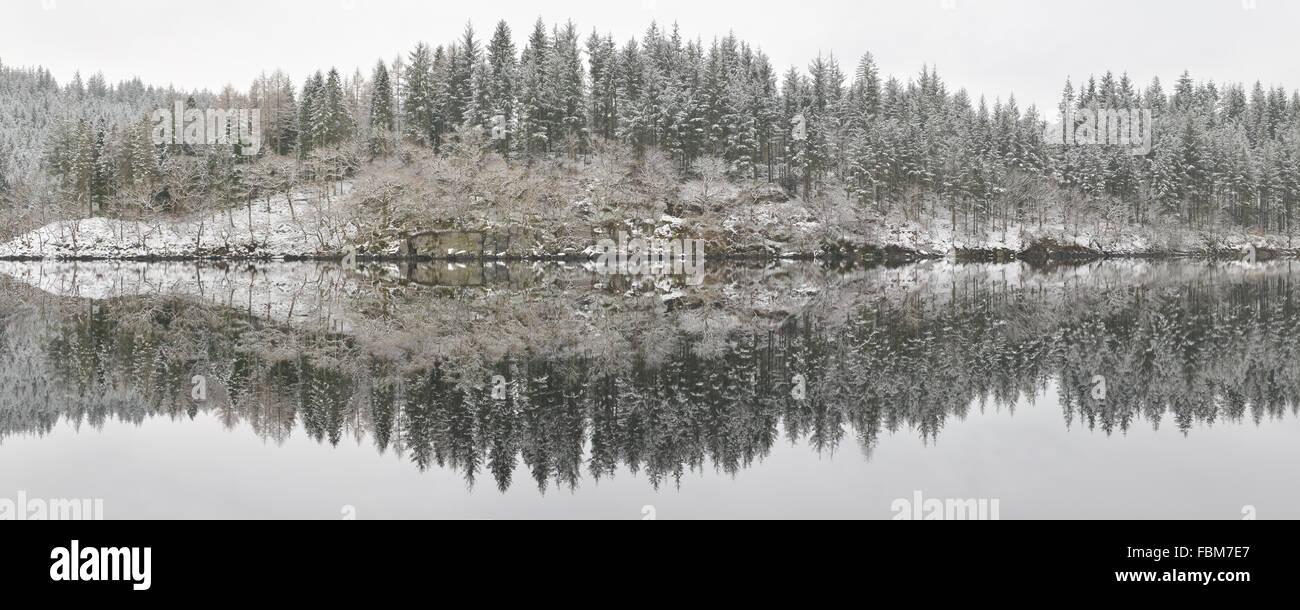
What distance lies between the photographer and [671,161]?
303 ft

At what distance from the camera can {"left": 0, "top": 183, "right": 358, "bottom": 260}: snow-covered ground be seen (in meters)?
82.8

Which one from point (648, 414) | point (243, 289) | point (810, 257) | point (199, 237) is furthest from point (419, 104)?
point (648, 414)

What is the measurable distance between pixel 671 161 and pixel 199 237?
171ft

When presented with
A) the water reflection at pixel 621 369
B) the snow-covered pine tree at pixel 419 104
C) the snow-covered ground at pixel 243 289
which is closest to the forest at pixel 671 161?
the snow-covered pine tree at pixel 419 104

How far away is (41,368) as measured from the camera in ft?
59.1

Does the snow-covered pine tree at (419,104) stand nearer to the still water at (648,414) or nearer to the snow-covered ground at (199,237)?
the snow-covered ground at (199,237)

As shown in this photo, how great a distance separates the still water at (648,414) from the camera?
9469mm

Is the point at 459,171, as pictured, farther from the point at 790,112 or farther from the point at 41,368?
the point at 41,368

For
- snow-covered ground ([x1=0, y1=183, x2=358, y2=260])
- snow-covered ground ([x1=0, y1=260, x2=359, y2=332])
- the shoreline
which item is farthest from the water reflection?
snow-covered ground ([x1=0, y1=183, x2=358, y2=260])

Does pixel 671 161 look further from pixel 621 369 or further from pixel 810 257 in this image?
pixel 621 369

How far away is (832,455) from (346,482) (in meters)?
6.57

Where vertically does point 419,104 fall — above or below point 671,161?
above

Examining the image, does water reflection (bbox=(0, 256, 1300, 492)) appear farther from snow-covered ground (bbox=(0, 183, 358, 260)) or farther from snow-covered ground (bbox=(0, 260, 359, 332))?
snow-covered ground (bbox=(0, 183, 358, 260))
